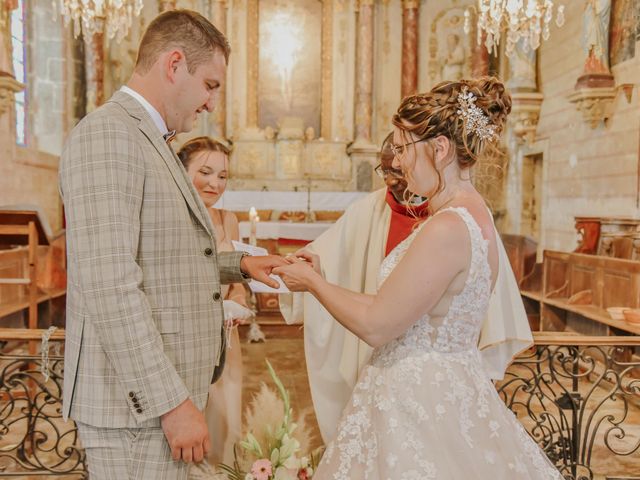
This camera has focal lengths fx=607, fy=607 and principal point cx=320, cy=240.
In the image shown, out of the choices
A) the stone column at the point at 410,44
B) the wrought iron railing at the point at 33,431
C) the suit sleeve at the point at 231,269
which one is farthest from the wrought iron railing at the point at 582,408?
the stone column at the point at 410,44

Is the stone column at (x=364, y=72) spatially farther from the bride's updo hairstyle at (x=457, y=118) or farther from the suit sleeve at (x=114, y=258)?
the suit sleeve at (x=114, y=258)

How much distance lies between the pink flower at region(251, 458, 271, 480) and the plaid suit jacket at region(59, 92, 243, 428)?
536 mm

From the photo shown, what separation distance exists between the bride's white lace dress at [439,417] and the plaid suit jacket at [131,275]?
501 mm

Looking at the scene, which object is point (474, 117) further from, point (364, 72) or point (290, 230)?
point (364, 72)

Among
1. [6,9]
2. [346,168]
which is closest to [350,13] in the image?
[346,168]

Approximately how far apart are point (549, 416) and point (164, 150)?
2.67 meters

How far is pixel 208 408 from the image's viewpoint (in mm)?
2635

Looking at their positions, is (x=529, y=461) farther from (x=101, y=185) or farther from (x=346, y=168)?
(x=346, y=168)

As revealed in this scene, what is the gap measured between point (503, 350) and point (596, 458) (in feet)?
7.39

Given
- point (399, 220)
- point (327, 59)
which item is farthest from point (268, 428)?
point (327, 59)

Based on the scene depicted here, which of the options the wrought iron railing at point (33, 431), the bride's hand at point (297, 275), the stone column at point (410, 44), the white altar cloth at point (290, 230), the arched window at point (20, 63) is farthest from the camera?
the stone column at point (410, 44)

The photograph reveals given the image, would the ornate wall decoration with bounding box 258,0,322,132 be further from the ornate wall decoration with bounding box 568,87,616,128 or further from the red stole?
the red stole

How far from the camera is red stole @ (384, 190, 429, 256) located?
252cm

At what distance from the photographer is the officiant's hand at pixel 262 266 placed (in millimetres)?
2139
